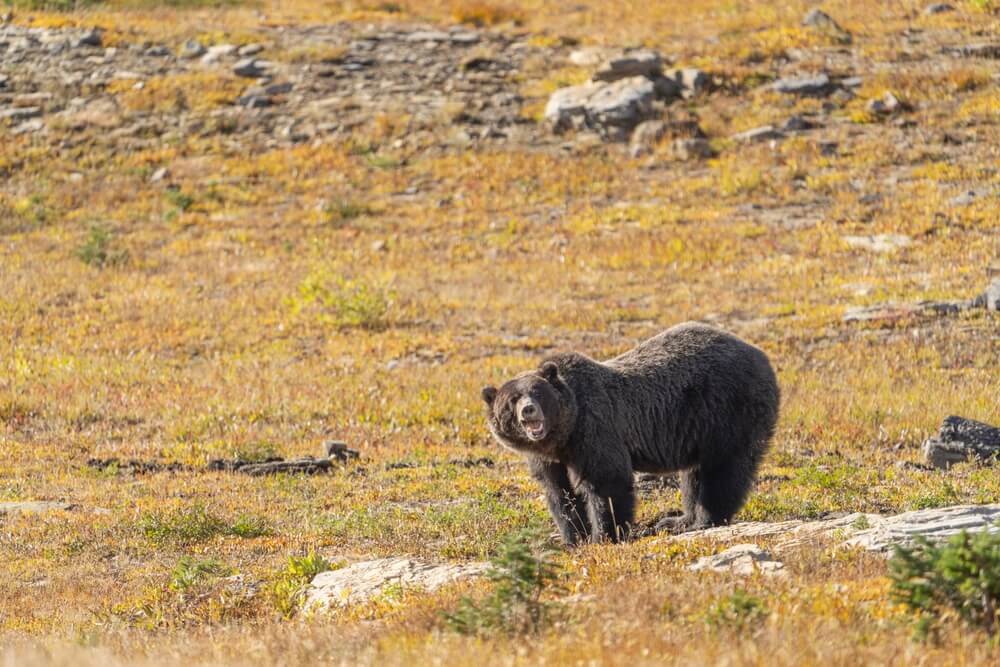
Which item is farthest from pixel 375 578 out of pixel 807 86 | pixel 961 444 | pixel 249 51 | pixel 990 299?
pixel 249 51

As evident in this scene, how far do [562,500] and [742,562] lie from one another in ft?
9.75

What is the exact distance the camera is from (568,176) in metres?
34.2

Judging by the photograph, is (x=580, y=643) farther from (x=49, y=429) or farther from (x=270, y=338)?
(x=270, y=338)

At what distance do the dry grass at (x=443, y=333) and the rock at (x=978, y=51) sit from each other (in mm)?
1014

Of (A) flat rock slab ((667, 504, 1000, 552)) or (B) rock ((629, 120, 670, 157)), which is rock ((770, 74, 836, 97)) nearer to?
(B) rock ((629, 120, 670, 157))

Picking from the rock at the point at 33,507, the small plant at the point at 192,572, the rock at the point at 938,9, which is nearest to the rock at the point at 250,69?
the rock at the point at 938,9

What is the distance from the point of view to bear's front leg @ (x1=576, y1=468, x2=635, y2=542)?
10.3 meters

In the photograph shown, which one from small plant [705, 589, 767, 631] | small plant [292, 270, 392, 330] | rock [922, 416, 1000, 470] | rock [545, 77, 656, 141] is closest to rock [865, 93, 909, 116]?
rock [545, 77, 656, 141]

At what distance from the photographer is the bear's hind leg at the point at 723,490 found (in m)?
11.0

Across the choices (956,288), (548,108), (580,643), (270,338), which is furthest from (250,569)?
(548,108)

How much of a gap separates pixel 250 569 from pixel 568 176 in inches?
977

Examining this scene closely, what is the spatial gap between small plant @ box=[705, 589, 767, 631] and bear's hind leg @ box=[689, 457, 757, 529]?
459cm

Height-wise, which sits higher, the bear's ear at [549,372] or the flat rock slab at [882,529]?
the bear's ear at [549,372]

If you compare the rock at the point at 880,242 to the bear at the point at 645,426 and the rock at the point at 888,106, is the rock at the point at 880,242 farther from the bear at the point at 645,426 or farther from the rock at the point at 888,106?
the bear at the point at 645,426
